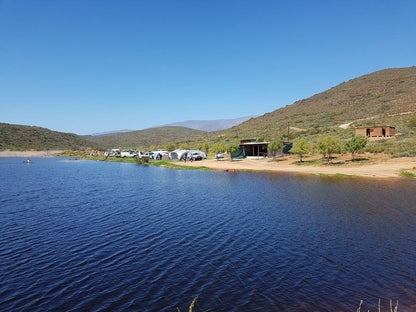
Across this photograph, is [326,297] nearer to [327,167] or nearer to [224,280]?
[224,280]

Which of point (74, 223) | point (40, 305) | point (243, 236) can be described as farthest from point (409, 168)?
point (40, 305)

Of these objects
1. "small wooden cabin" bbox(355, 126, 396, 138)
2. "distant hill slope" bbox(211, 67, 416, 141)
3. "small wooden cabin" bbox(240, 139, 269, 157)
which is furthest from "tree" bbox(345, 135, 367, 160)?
"distant hill slope" bbox(211, 67, 416, 141)

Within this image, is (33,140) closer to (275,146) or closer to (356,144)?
(275,146)

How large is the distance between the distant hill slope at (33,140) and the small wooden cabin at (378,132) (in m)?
144

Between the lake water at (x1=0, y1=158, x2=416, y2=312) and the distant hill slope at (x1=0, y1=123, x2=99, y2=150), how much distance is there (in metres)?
135

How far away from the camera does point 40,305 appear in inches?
367

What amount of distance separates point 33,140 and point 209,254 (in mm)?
165609

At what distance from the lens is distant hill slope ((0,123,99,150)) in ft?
452

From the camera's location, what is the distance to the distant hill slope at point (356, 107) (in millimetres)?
92338

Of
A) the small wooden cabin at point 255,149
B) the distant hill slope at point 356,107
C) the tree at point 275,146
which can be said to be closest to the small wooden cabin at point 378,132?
the distant hill slope at point 356,107

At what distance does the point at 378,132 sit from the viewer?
212ft

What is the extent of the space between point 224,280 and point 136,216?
11.6 metres

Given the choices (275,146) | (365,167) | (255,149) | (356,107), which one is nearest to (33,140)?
(255,149)

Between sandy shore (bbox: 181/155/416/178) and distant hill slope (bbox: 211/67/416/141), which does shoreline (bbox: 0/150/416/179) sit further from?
distant hill slope (bbox: 211/67/416/141)
